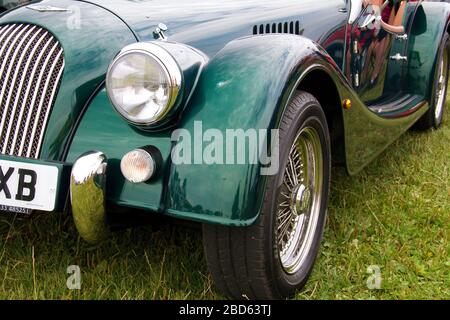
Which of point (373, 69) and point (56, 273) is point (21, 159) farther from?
point (373, 69)

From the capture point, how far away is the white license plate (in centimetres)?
166

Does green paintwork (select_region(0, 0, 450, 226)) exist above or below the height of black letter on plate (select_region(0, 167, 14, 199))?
above

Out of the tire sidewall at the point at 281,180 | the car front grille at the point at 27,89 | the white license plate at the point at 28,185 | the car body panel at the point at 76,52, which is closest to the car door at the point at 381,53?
the tire sidewall at the point at 281,180

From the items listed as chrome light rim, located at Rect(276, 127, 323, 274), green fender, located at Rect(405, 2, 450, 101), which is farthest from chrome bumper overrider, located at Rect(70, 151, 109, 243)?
green fender, located at Rect(405, 2, 450, 101)

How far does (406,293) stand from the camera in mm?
2096

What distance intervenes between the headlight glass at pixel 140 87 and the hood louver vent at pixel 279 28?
2.88 feet

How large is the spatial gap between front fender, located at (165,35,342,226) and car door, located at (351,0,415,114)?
1396 mm

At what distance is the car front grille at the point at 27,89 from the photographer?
181cm

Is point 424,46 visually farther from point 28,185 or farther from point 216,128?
point 28,185

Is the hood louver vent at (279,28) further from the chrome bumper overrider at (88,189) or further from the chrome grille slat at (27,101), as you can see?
the chrome bumper overrider at (88,189)

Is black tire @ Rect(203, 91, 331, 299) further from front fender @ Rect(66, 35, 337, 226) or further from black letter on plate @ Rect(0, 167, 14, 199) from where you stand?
black letter on plate @ Rect(0, 167, 14, 199)

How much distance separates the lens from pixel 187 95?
169 cm
